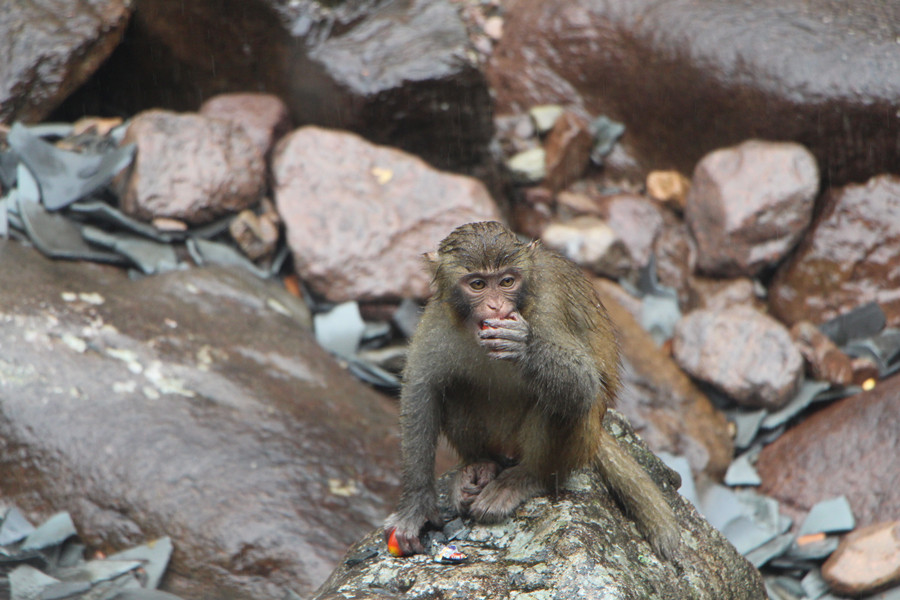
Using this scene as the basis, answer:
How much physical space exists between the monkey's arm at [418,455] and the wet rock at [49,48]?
5619mm

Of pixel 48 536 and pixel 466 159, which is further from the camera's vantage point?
pixel 466 159

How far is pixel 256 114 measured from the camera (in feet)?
28.5

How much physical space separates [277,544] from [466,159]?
15.9 feet

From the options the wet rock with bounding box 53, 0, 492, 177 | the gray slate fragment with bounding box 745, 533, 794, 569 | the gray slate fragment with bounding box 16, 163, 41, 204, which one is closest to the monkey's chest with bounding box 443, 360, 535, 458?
the gray slate fragment with bounding box 745, 533, 794, 569

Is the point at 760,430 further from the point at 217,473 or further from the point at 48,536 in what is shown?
the point at 48,536

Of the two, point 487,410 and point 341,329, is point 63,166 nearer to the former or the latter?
point 341,329

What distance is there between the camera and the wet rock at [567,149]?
31.5ft

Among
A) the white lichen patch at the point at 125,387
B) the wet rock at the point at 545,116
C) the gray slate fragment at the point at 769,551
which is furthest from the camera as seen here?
the wet rock at the point at 545,116

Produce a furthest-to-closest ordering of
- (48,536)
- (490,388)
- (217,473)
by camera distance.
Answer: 1. (217,473)
2. (48,536)
3. (490,388)

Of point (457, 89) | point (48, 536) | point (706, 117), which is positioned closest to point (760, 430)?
point (706, 117)

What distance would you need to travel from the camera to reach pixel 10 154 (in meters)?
7.44

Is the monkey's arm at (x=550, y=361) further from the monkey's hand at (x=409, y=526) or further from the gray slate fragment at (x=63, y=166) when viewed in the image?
the gray slate fragment at (x=63, y=166)

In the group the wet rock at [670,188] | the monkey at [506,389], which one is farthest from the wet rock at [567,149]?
the monkey at [506,389]

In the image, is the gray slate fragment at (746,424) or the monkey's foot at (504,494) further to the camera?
the gray slate fragment at (746,424)
